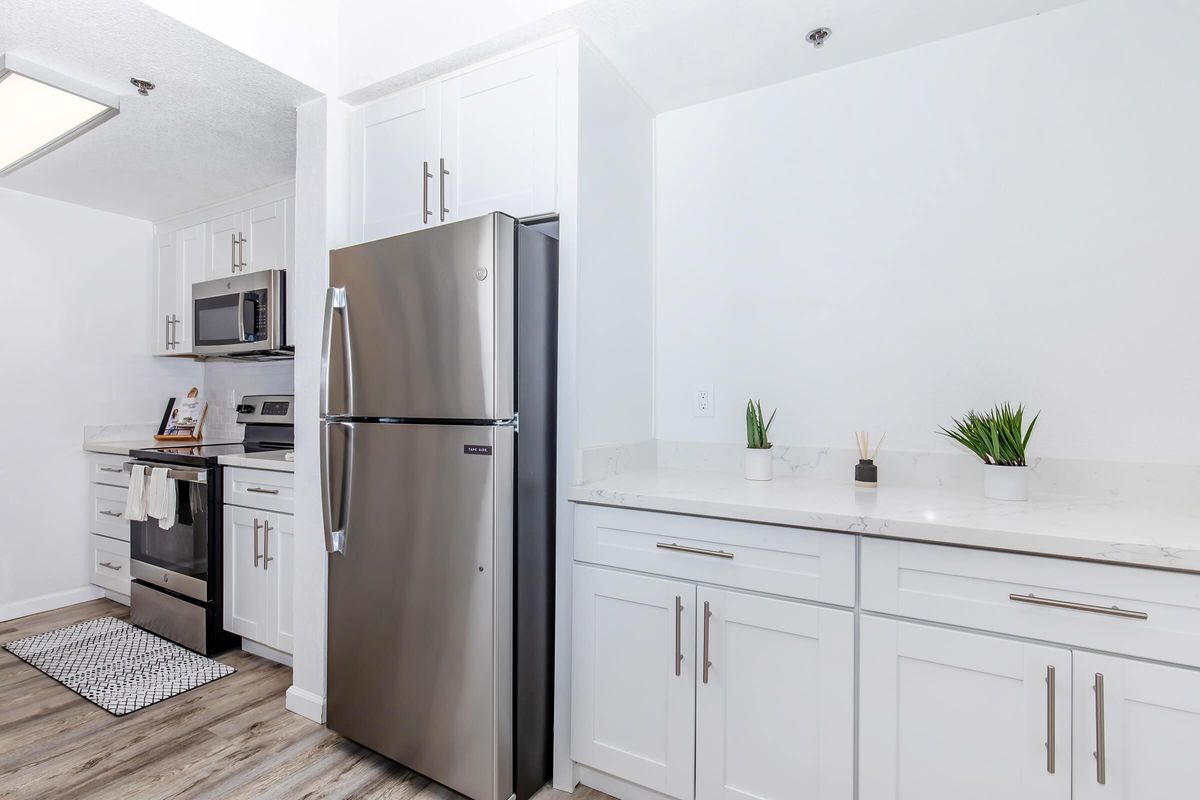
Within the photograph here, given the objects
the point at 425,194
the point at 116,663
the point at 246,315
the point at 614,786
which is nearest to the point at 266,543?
the point at 116,663

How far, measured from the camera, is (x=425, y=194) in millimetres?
2021

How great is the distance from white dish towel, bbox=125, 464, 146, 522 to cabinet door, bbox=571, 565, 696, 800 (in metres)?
2.45

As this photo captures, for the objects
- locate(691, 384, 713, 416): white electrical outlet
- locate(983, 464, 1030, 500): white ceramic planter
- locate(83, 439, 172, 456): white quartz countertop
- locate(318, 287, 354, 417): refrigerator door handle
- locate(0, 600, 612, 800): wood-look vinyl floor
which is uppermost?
locate(318, 287, 354, 417): refrigerator door handle

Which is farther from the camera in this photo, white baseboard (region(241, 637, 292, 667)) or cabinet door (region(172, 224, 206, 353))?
cabinet door (region(172, 224, 206, 353))

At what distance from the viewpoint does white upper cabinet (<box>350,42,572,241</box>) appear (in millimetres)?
1812

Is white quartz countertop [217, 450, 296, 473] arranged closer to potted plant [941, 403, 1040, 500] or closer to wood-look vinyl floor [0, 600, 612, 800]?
wood-look vinyl floor [0, 600, 612, 800]

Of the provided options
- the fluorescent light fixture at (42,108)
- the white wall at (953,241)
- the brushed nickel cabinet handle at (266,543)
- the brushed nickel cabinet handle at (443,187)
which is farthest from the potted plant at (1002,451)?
the fluorescent light fixture at (42,108)

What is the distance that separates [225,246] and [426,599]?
272cm

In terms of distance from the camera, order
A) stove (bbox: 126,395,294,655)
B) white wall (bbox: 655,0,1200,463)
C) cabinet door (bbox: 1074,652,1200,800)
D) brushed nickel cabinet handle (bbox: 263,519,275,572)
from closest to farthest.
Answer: cabinet door (bbox: 1074,652,1200,800) < white wall (bbox: 655,0,1200,463) < brushed nickel cabinet handle (bbox: 263,519,275,572) < stove (bbox: 126,395,294,655)

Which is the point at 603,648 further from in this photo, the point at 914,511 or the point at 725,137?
the point at 725,137

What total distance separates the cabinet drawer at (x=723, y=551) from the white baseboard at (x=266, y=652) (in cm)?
165

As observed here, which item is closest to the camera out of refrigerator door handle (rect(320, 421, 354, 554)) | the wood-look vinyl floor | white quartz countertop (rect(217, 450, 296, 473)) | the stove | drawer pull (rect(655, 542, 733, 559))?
drawer pull (rect(655, 542, 733, 559))

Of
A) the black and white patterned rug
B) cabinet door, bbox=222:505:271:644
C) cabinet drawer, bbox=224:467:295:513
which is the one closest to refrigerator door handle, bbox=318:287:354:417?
cabinet drawer, bbox=224:467:295:513

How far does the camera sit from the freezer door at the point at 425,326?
1.57m
